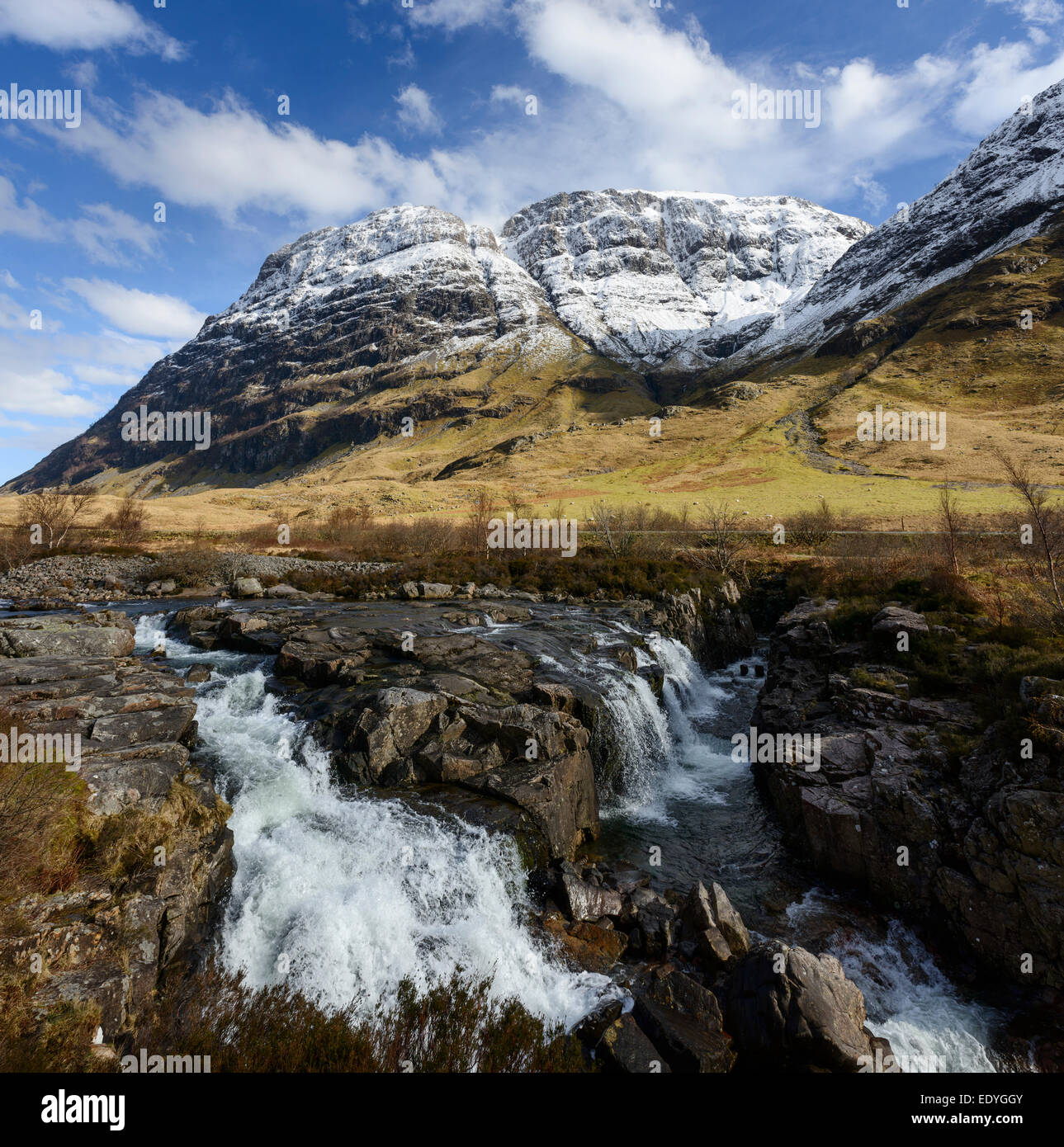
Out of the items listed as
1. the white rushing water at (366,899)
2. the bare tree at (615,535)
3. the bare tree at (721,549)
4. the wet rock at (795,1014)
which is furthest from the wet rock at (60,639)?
the bare tree at (721,549)

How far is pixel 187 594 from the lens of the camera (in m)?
33.2

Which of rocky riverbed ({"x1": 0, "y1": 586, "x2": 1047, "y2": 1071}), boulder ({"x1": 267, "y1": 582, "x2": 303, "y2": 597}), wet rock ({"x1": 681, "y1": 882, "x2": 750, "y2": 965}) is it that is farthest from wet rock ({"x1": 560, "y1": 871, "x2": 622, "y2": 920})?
A: boulder ({"x1": 267, "y1": 582, "x2": 303, "y2": 597})

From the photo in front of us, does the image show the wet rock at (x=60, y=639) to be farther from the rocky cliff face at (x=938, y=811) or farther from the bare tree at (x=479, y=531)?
the bare tree at (x=479, y=531)

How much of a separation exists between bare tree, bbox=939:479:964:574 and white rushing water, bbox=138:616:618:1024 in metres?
21.8

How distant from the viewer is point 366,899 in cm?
859

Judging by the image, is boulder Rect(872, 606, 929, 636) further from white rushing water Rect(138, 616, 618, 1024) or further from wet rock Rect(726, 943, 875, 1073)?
white rushing water Rect(138, 616, 618, 1024)

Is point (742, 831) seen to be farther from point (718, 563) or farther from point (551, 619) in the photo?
point (718, 563)

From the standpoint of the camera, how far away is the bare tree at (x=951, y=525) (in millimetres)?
21844

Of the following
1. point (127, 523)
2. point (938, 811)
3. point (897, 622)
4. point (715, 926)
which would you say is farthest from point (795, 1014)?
point (127, 523)

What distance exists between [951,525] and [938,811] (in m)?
16.3

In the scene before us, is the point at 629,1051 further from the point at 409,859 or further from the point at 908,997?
the point at 908,997

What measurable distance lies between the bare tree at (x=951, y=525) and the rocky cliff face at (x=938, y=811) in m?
8.62
